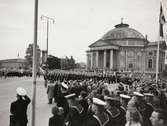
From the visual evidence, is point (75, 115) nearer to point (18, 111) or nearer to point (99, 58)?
point (18, 111)

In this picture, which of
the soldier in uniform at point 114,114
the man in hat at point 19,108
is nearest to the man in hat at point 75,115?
the soldier in uniform at point 114,114

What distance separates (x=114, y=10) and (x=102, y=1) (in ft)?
0.95

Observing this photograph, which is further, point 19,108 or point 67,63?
point 67,63

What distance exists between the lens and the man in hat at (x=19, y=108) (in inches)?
89.0

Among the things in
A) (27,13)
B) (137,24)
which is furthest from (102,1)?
(27,13)

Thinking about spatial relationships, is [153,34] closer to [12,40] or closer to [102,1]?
[102,1]

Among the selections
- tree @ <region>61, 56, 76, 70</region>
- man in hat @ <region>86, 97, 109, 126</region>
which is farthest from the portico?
man in hat @ <region>86, 97, 109, 126</region>

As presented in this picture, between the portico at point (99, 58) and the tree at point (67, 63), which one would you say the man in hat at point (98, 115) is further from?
the portico at point (99, 58)

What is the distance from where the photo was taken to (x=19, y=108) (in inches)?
90.0

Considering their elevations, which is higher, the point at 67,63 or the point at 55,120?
the point at 67,63

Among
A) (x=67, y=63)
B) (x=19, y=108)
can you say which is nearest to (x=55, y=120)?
(x=19, y=108)

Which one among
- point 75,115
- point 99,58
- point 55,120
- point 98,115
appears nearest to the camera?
point 98,115

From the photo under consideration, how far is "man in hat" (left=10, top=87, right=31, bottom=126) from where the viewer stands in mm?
2262

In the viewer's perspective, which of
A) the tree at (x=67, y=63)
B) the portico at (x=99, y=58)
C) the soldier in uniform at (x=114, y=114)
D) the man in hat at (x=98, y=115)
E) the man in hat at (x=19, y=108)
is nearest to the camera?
the man in hat at (x=98, y=115)
